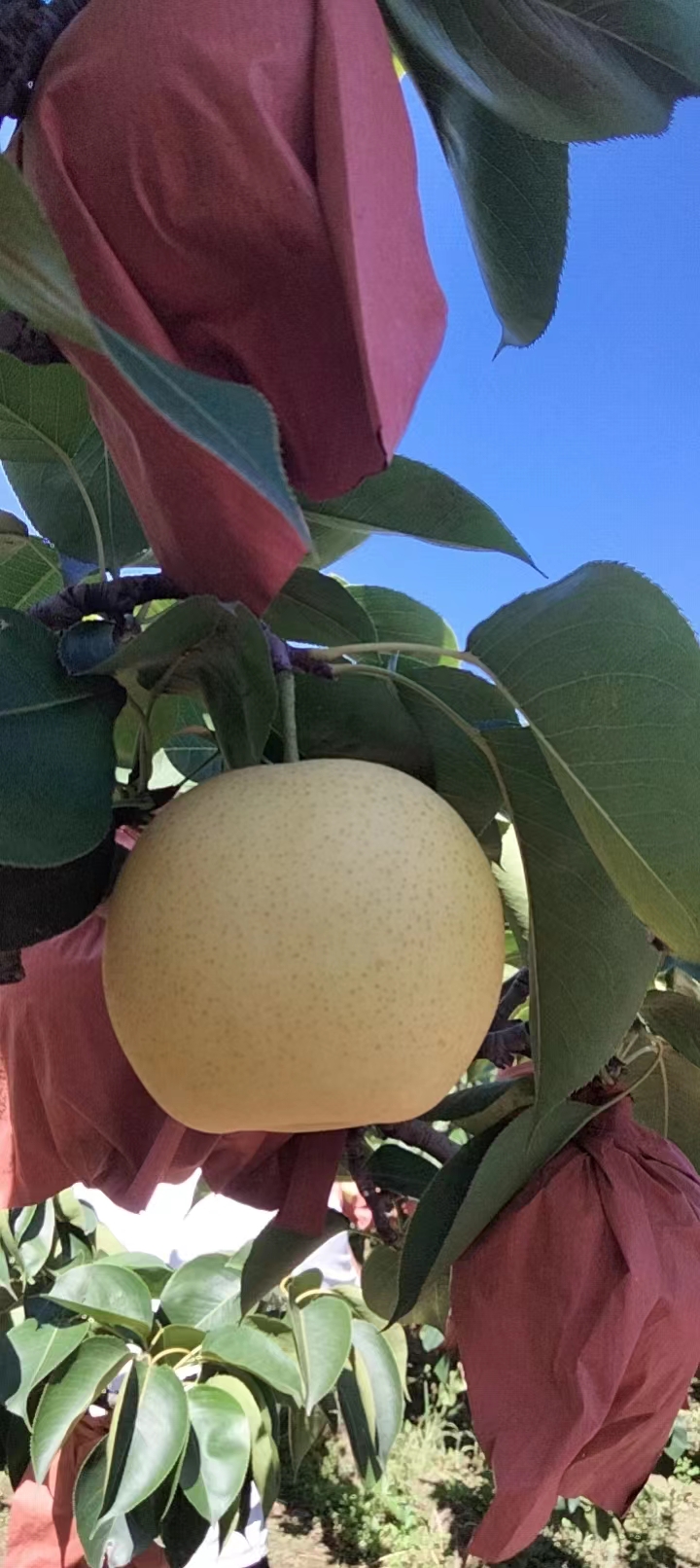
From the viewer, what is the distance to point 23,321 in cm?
35

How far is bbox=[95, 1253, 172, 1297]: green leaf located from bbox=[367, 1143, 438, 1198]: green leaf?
64 centimetres

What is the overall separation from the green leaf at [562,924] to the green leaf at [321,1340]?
2.24ft

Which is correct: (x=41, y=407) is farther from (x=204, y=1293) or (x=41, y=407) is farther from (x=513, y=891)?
(x=204, y=1293)

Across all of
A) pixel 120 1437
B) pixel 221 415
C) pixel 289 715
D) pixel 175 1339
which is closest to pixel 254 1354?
pixel 175 1339

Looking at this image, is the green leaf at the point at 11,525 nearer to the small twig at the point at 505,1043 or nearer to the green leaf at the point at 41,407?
the green leaf at the point at 41,407

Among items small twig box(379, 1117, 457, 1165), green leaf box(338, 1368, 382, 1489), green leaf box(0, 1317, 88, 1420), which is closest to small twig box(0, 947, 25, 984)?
small twig box(379, 1117, 457, 1165)

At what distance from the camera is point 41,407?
469 mm

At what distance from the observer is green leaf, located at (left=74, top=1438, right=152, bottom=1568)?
88cm

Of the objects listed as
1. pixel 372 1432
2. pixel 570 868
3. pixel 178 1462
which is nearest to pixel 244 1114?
pixel 570 868

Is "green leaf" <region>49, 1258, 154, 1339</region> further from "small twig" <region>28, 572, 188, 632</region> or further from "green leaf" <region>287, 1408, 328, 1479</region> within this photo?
"small twig" <region>28, 572, 188, 632</region>

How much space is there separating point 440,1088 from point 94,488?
0.30m

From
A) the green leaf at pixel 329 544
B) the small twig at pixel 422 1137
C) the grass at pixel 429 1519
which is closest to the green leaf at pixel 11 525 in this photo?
the green leaf at pixel 329 544

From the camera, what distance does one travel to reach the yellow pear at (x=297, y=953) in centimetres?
28

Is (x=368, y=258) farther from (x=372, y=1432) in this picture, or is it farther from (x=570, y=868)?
(x=372, y=1432)
